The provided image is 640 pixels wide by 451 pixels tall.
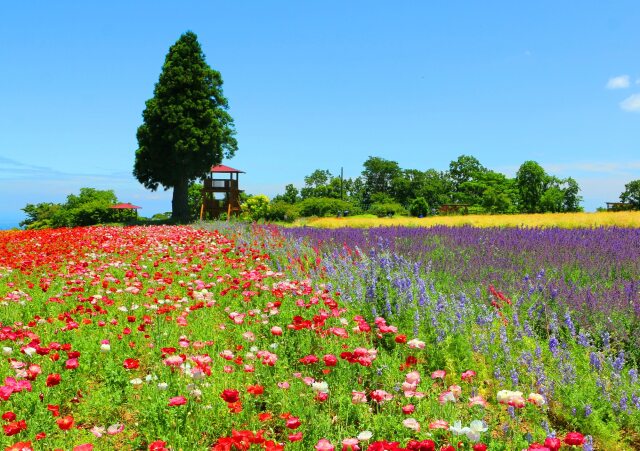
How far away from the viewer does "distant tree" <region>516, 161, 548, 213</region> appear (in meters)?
62.4

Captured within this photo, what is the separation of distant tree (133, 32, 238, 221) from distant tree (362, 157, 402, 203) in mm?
53225

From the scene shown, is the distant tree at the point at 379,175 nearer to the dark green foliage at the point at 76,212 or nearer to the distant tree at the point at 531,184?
the distant tree at the point at 531,184

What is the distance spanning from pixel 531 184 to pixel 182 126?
5008 centimetres

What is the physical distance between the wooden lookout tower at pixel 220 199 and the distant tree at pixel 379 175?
1824 inches

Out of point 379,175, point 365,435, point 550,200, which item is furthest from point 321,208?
point 365,435

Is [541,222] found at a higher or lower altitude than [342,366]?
higher

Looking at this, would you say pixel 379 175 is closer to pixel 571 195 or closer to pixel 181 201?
pixel 571 195

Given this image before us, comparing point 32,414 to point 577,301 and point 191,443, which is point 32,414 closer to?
point 191,443

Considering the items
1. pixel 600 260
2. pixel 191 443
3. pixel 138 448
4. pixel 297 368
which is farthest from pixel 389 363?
pixel 600 260

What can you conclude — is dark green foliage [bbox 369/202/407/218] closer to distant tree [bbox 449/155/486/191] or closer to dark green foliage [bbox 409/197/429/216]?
dark green foliage [bbox 409/197/429/216]

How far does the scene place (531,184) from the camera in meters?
63.1

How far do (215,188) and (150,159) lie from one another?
7.49 meters

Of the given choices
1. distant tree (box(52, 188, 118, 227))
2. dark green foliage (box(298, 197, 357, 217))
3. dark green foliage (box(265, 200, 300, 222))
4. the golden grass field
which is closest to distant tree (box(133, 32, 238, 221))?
dark green foliage (box(265, 200, 300, 222))

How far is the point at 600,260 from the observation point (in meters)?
7.65
